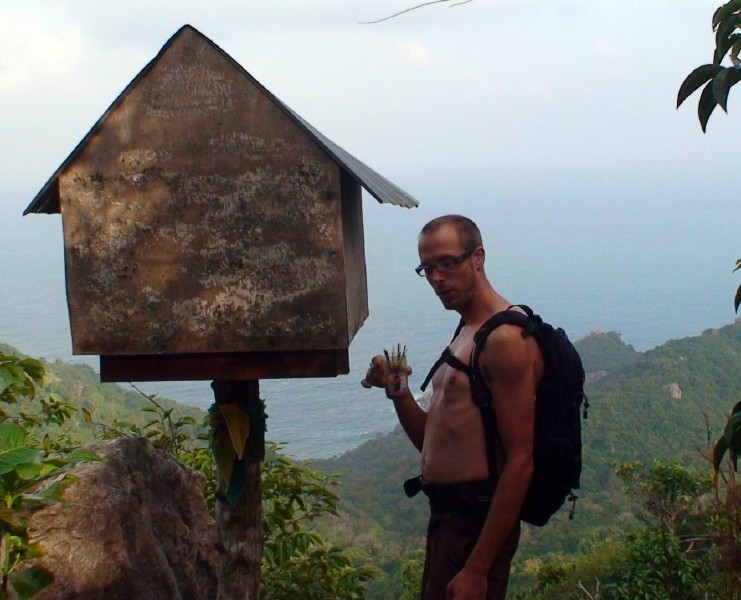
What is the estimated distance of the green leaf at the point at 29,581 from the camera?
273cm

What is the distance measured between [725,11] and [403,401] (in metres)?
1.57

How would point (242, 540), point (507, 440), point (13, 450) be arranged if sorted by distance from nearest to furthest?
point (13, 450), point (507, 440), point (242, 540)

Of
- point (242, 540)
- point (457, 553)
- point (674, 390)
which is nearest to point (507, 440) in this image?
point (457, 553)

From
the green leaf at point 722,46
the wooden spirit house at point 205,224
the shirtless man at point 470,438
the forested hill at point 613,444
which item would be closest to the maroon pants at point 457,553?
the shirtless man at point 470,438

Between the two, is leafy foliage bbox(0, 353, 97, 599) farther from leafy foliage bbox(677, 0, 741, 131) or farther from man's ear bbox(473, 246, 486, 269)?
leafy foliage bbox(677, 0, 741, 131)

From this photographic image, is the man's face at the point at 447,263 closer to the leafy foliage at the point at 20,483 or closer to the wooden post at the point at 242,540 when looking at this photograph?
the leafy foliage at the point at 20,483

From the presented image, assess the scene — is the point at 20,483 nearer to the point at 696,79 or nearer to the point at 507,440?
the point at 507,440

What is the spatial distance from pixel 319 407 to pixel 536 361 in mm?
14445

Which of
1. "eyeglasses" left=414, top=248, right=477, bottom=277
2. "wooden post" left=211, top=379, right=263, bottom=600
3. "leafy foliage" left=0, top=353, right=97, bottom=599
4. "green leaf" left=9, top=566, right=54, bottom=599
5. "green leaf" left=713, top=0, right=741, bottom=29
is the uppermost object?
"green leaf" left=713, top=0, right=741, bottom=29

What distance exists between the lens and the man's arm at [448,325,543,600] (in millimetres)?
2715

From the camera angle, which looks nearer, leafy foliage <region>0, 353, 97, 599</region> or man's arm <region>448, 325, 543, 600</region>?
leafy foliage <region>0, 353, 97, 599</region>

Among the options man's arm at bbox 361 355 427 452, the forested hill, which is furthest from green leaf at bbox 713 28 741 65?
the forested hill

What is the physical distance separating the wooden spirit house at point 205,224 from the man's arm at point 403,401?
0.31 metres

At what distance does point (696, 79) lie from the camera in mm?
3080
